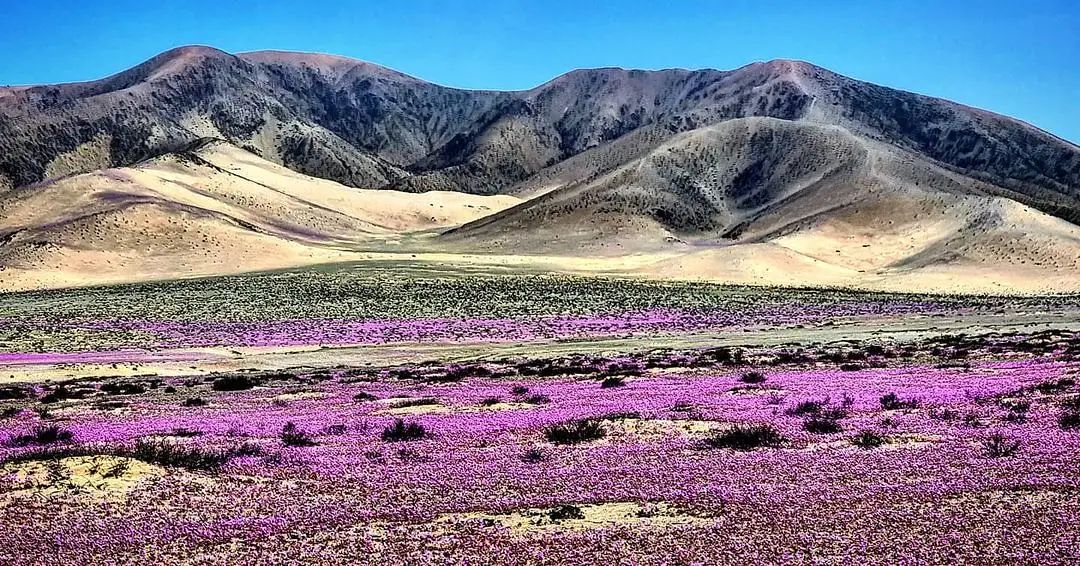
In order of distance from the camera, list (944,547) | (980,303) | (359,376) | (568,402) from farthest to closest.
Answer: (980,303), (359,376), (568,402), (944,547)

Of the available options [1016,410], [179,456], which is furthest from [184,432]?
[1016,410]

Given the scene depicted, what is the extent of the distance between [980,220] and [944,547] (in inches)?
4228

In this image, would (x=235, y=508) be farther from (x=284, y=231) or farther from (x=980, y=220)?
(x=284, y=231)

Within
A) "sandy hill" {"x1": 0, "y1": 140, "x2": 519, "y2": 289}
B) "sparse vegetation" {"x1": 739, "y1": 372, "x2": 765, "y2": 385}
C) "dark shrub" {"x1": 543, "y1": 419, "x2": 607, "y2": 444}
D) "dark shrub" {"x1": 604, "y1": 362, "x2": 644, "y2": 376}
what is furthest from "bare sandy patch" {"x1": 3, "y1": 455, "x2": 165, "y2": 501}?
"sandy hill" {"x1": 0, "y1": 140, "x2": 519, "y2": 289}

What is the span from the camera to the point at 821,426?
12.4m

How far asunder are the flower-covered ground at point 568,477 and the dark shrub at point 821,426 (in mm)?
59

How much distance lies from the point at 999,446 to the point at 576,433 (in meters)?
5.56

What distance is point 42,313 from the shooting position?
5009 cm

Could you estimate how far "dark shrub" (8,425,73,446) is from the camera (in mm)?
12586

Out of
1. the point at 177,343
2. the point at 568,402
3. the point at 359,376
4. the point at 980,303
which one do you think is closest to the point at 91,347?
the point at 177,343

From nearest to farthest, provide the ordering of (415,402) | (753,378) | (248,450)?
(248,450) → (415,402) → (753,378)

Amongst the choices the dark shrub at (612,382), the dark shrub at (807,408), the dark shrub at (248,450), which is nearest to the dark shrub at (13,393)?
the dark shrub at (248,450)

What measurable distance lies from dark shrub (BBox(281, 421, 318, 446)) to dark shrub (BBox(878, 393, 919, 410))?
30.6 ft

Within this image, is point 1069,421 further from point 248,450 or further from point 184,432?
point 184,432
